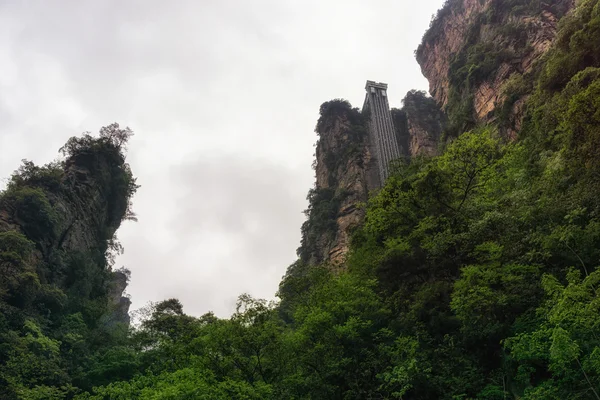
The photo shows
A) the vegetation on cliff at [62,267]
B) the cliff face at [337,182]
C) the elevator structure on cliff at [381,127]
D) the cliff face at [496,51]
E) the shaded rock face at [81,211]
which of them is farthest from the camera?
the elevator structure on cliff at [381,127]

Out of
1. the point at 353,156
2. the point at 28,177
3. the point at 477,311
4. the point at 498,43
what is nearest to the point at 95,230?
the point at 28,177

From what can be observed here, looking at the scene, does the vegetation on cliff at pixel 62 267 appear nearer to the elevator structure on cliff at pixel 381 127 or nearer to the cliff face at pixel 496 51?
the elevator structure on cliff at pixel 381 127

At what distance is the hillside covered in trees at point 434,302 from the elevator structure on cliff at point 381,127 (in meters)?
21.0

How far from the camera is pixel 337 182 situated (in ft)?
165

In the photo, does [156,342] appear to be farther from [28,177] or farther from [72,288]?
[28,177]

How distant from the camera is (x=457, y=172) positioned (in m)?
19.1

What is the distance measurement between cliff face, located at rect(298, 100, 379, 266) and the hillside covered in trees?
1835 centimetres

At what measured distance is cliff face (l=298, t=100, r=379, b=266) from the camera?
44.0 meters

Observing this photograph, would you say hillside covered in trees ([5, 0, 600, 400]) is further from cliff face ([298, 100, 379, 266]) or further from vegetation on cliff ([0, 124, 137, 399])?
cliff face ([298, 100, 379, 266])

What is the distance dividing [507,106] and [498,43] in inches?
319

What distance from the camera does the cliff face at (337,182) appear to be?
4403 cm

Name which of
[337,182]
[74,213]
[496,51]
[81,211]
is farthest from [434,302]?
[337,182]

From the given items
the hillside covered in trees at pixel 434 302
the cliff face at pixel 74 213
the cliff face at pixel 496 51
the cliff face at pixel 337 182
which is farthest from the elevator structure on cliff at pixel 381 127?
the cliff face at pixel 74 213

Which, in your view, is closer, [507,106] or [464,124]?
[507,106]
